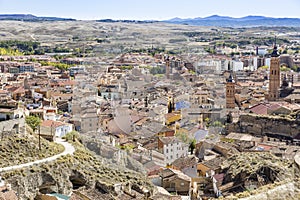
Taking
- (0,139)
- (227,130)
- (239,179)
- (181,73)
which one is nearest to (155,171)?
(239,179)

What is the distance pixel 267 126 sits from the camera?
11609 mm

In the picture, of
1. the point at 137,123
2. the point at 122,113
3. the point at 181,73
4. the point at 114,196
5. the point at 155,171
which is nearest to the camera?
the point at 114,196

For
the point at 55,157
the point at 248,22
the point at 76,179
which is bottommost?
the point at 76,179

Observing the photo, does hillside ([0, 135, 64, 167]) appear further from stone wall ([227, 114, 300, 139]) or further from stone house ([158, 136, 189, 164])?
stone wall ([227, 114, 300, 139])

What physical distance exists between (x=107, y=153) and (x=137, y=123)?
3.34 metres

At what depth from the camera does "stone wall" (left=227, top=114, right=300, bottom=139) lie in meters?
11.3

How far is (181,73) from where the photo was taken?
2236 centimetres

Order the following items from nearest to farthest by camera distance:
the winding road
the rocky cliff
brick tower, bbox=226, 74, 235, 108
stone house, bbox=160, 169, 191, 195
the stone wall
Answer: the rocky cliff, the winding road, stone house, bbox=160, 169, 191, 195, the stone wall, brick tower, bbox=226, 74, 235, 108

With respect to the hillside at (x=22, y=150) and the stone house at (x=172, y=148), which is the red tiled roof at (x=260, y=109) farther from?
the hillside at (x=22, y=150)

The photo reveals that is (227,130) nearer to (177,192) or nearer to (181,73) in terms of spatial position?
(177,192)

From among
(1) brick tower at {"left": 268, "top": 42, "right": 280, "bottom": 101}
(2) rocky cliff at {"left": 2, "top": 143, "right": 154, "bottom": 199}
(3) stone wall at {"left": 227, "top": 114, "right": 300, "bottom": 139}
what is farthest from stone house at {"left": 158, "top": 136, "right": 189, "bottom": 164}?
(1) brick tower at {"left": 268, "top": 42, "right": 280, "bottom": 101}

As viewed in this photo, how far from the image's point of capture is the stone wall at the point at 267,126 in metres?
11.3

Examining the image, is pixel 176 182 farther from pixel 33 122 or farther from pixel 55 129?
pixel 33 122

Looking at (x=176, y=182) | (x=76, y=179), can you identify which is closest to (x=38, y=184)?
(x=76, y=179)
